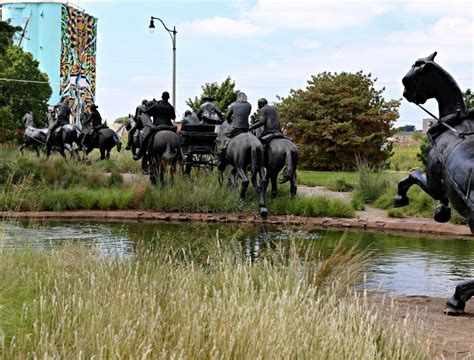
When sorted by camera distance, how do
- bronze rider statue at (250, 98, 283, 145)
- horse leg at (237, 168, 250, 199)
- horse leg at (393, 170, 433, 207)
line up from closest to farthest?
horse leg at (393, 170, 433, 207) < horse leg at (237, 168, 250, 199) < bronze rider statue at (250, 98, 283, 145)

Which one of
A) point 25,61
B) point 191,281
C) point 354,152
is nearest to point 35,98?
point 25,61

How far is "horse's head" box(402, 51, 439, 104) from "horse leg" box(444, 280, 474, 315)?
1.88m

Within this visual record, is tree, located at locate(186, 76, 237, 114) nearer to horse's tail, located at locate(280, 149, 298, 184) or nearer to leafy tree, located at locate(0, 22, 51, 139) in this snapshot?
leafy tree, located at locate(0, 22, 51, 139)

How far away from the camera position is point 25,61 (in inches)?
2354

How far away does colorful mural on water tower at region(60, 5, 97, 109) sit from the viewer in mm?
93500

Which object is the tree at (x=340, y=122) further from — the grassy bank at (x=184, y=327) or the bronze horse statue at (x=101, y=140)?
the grassy bank at (x=184, y=327)

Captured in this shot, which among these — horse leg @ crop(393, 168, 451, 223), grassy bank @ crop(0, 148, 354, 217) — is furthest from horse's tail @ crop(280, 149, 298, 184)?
horse leg @ crop(393, 168, 451, 223)

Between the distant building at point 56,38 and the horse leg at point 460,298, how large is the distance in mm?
87420

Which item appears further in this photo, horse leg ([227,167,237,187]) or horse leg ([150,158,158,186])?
horse leg ([150,158,158,186])

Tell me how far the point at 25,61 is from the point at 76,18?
38.0 meters

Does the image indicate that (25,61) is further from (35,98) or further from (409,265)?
(409,265)

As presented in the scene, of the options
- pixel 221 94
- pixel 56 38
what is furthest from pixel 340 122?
pixel 56 38

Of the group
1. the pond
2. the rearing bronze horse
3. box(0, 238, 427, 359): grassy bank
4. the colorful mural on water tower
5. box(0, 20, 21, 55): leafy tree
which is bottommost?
the pond

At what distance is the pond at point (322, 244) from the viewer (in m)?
8.23
